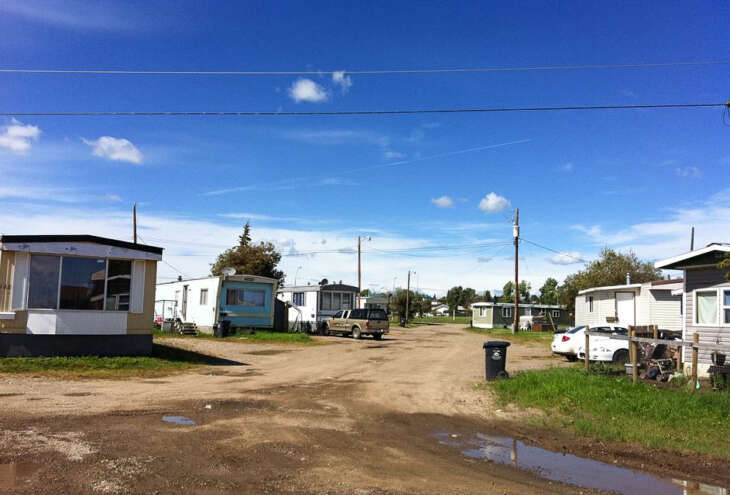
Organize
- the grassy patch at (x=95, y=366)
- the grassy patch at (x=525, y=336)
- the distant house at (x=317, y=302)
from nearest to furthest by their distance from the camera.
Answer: the grassy patch at (x=95, y=366), the distant house at (x=317, y=302), the grassy patch at (x=525, y=336)

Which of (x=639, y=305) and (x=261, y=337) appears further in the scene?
(x=261, y=337)

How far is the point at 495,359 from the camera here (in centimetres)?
A: 1527

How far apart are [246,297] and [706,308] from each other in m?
21.8

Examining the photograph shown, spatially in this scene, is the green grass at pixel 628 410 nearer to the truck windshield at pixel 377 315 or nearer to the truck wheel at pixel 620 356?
the truck wheel at pixel 620 356

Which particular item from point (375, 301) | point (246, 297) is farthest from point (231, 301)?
point (375, 301)

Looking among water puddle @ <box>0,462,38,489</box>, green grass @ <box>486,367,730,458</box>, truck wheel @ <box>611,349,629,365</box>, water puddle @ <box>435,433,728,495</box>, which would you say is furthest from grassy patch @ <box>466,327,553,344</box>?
water puddle @ <box>0,462,38,489</box>

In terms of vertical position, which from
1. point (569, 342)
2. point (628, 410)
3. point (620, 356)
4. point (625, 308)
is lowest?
point (628, 410)

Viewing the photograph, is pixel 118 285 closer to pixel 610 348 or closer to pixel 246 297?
pixel 246 297

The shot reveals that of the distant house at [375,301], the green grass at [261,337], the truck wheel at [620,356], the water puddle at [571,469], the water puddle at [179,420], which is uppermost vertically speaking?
the distant house at [375,301]

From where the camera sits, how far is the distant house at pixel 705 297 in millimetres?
15344

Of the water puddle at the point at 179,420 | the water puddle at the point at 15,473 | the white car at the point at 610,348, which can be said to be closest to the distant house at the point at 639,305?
the white car at the point at 610,348

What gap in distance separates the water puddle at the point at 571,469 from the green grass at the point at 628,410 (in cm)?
140

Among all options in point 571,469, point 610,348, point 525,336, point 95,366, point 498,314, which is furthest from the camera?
point 498,314

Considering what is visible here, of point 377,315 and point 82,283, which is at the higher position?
point 82,283
